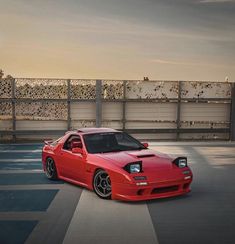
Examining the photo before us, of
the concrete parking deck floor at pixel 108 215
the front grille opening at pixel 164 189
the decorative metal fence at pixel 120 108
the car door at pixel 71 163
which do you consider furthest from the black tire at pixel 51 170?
the decorative metal fence at pixel 120 108

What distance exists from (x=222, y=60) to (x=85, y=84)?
6.65m

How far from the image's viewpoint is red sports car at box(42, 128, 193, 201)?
24.9 ft

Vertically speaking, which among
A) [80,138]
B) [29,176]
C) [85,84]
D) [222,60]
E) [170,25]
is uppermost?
[170,25]

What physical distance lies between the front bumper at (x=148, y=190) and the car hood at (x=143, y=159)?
1.04 ft

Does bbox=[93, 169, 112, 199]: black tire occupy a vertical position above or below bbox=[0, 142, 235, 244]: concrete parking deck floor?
above

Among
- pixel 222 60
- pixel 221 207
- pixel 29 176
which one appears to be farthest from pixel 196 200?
pixel 222 60

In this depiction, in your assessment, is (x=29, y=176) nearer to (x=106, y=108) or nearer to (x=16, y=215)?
(x=16, y=215)

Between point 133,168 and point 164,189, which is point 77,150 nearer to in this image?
point 133,168

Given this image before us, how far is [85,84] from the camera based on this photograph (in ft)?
60.1

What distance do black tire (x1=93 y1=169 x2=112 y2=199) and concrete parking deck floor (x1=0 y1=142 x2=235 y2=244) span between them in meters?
0.16

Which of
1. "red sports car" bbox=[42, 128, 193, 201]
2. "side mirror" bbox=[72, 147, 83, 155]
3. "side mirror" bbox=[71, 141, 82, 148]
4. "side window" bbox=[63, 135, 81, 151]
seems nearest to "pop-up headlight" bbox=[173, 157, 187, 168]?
"red sports car" bbox=[42, 128, 193, 201]

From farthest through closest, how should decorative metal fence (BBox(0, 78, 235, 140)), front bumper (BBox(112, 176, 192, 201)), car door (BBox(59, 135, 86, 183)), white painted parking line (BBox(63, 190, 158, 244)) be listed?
decorative metal fence (BBox(0, 78, 235, 140)), car door (BBox(59, 135, 86, 183)), front bumper (BBox(112, 176, 192, 201)), white painted parking line (BBox(63, 190, 158, 244))

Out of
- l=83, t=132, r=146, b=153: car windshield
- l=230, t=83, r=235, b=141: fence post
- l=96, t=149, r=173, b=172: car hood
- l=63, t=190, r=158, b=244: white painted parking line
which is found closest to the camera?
l=63, t=190, r=158, b=244: white painted parking line

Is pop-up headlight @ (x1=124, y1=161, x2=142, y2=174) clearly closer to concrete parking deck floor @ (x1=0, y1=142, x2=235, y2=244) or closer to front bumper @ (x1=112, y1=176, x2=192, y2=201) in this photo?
front bumper @ (x1=112, y1=176, x2=192, y2=201)
